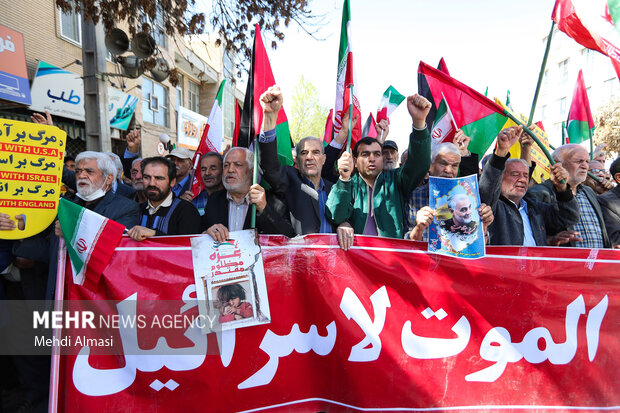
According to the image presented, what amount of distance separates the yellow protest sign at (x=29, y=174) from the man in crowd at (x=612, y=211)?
4417 millimetres

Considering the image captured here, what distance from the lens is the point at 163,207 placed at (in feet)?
9.52

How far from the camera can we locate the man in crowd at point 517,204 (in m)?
2.65

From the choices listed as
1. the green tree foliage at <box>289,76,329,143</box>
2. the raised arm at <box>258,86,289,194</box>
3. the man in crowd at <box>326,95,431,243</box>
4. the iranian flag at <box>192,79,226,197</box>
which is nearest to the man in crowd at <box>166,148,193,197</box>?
the iranian flag at <box>192,79,226,197</box>

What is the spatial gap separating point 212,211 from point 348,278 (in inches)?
48.2

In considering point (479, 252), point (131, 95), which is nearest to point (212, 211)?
point (479, 252)

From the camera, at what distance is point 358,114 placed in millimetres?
3420

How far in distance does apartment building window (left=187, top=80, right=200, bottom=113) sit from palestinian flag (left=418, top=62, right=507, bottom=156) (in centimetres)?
1990

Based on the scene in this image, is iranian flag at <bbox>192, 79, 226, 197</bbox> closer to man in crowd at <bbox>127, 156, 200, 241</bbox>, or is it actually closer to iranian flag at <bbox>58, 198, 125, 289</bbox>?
man in crowd at <bbox>127, 156, 200, 241</bbox>

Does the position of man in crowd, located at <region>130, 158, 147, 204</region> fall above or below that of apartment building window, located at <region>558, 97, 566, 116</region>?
below

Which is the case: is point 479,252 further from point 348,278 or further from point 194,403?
point 194,403

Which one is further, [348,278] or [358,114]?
[358,114]

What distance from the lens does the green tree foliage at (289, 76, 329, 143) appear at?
3309cm

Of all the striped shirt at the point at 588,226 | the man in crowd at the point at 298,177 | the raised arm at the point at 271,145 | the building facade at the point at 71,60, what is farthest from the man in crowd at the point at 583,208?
the building facade at the point at 71,60

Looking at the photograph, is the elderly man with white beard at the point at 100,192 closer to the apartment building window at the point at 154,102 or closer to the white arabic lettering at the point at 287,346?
the white arabic lettering at the point at 287,346
